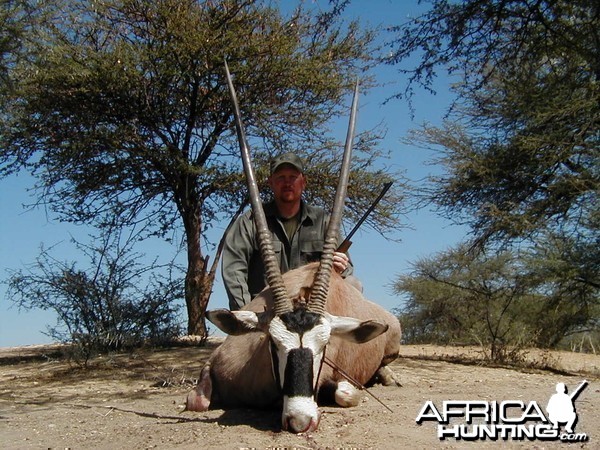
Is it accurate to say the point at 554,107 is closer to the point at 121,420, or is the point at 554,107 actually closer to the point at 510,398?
the point at 510,398

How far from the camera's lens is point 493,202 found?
1389cm

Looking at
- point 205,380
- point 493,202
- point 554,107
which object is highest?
point 554,107

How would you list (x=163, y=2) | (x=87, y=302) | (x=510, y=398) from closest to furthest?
1. (x=510, y=398)
2. (x=87, y=302)
3. (x=163, y=2)

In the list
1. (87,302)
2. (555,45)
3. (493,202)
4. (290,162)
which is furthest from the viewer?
(493,202)

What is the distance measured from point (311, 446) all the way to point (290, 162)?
2796 millimetres

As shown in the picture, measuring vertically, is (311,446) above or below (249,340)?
below

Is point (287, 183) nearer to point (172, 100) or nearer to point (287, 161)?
point (287, 161)

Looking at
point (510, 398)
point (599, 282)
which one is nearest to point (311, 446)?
point (510, 398)

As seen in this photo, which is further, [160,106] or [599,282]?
[160,106]

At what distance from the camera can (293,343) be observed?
4.22 m

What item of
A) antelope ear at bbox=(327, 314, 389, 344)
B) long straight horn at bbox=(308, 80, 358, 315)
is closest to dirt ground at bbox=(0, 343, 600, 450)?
antelope ear at bbox=(327, 314, 389, 344)

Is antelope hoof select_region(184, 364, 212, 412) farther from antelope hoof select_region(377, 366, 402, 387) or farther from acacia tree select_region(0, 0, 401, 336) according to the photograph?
acacia tree select_region(0, 0, 401, 336)

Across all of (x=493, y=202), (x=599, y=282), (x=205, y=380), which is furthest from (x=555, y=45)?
(x=205, y=380)

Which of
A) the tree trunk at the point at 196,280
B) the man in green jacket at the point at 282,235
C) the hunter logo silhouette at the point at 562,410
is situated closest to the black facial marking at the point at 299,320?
the hunter logo silhouette at the point at 562,410
